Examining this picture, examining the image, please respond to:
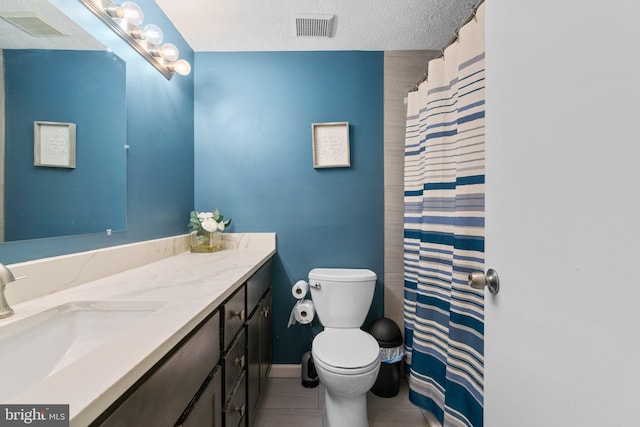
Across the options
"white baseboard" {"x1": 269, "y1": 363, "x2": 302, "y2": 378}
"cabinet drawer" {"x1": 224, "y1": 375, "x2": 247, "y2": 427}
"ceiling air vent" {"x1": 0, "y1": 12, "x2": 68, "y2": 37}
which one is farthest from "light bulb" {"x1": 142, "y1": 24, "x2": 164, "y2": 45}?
"white baseboard" {"x1": 269, "y1": 363, "x2": 302, "y2": 378}

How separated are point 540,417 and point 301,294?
1.38 meters

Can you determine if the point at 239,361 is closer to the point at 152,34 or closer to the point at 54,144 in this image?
the point at 54,144

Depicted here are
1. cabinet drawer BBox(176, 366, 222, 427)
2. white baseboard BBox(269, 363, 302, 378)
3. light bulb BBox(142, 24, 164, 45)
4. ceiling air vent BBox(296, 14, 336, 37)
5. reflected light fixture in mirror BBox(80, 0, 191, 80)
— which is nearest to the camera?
cabinet drawer BBox(176, 366, 222, 427)

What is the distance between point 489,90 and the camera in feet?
2.18

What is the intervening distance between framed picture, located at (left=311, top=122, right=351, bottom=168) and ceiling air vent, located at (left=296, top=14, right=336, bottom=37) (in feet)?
1.87

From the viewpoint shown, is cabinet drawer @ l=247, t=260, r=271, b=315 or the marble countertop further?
cabinet drawer @ l=247, t=260, r=271, b=315

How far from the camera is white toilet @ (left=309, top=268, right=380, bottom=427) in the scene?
1.20 m

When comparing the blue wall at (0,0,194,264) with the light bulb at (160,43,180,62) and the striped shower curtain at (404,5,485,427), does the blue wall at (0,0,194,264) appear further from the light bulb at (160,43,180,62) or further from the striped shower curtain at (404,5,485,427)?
the striped shower curtain at (404,5,485,427)

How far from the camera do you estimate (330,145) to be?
6.22 ft

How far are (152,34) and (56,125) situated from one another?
738 mm

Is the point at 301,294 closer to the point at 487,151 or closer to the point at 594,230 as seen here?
the point at 487,151

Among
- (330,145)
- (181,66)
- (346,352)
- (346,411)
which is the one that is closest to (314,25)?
(330,145)
